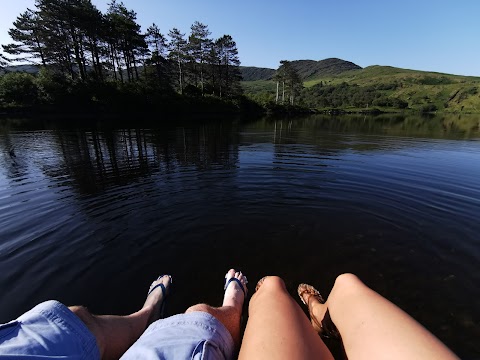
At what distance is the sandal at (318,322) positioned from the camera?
9.31 feet

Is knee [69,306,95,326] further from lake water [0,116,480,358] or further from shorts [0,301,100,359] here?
lake water [0,116,480,358]

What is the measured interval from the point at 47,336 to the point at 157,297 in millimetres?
1959

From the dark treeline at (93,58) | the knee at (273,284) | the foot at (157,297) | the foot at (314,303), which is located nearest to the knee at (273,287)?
the knee at (273,284)

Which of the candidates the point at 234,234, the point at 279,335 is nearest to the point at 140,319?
the point at 279,335

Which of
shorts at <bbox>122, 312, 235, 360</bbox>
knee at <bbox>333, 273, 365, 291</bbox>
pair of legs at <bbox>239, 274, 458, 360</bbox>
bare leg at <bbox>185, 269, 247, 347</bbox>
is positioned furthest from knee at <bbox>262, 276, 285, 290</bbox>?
shorts at <bbox>122, 312, 235, 360</bbox>

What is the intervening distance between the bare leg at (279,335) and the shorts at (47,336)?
3.88 feet

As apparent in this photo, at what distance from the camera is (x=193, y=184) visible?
29.3ft

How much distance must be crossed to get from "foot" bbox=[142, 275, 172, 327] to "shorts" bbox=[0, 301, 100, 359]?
138cm

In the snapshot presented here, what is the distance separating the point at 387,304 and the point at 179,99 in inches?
2162

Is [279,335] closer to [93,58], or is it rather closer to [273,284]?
[273,284]

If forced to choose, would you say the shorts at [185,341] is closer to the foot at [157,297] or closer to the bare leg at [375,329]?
the bare leg at [375,329]

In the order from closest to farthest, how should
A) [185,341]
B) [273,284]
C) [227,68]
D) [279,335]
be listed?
[185,341] → [279,335] → [273,284] → [227,68]

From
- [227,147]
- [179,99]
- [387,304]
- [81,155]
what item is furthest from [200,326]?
[179,99]

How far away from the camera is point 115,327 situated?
258cm
